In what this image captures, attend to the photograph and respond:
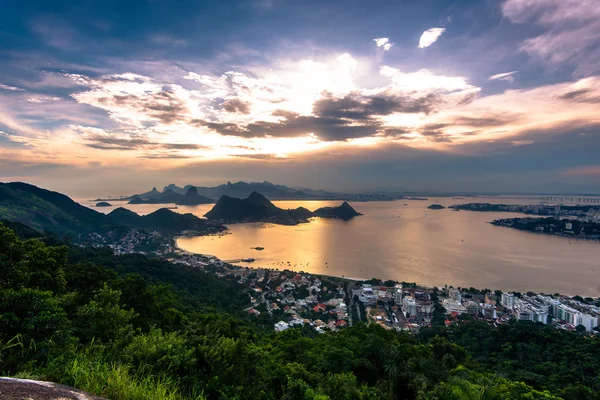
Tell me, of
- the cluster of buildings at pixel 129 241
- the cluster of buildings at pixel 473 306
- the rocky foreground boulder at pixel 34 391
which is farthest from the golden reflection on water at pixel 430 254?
the rocky foreground boulder at pixel 34 391

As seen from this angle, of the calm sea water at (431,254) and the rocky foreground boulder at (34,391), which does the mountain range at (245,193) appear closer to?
the calm sea water at (431,254)

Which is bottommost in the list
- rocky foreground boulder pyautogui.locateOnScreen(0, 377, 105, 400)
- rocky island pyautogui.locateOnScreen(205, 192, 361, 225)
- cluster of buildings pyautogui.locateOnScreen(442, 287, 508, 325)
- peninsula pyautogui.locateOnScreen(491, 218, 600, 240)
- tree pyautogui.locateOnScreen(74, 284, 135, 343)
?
cluster of buildings pyautogui.locateOnScreen(442, 287, 508, 325)

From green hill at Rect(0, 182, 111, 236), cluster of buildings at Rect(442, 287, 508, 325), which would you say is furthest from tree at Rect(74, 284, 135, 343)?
green hill at Rect(0, 182, 111, 236)

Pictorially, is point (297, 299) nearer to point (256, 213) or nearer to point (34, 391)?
point (34, 391)

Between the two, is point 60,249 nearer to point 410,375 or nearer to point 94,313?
point 94,313

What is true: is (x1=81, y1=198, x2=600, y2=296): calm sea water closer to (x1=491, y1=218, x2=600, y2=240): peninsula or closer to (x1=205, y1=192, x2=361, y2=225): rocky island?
(x1=491, y1=218, x2=600, y2=240): peninsula
